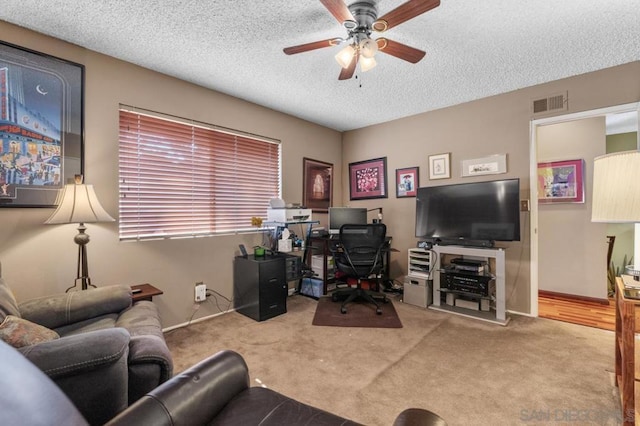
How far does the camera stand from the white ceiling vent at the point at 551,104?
2840 millimetres

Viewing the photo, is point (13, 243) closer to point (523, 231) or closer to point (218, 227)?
point (218, 227)

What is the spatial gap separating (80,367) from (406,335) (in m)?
2.34

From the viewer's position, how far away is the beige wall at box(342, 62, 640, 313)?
2689mm

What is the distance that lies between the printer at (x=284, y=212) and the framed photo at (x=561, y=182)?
3357 millimetres

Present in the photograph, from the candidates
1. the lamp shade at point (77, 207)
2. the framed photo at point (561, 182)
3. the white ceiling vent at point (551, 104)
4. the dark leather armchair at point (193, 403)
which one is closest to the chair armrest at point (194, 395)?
the dark leather armchair at point (193, 403)

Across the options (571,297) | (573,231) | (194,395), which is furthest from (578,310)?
(194,395)

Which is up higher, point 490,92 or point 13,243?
point 490,92

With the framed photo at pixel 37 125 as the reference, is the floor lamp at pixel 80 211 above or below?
below

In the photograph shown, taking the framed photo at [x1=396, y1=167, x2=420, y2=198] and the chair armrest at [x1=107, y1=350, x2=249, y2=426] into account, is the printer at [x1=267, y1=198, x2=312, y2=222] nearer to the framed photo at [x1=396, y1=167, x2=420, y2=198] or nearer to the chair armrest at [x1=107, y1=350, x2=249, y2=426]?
the framed photo at [x1=396, y1=167, x2=420, y2=198]

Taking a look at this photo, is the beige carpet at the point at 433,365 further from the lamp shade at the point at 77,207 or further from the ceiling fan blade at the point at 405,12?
the ceiling fan blade at the point at 405,12

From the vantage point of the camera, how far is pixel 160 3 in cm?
180

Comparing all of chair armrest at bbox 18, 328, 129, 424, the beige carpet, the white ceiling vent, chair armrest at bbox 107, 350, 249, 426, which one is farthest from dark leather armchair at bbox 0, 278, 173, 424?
the white ceiling vent

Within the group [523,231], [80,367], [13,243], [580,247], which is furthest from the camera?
[580,247]

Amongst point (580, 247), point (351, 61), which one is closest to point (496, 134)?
point (580, 247)
